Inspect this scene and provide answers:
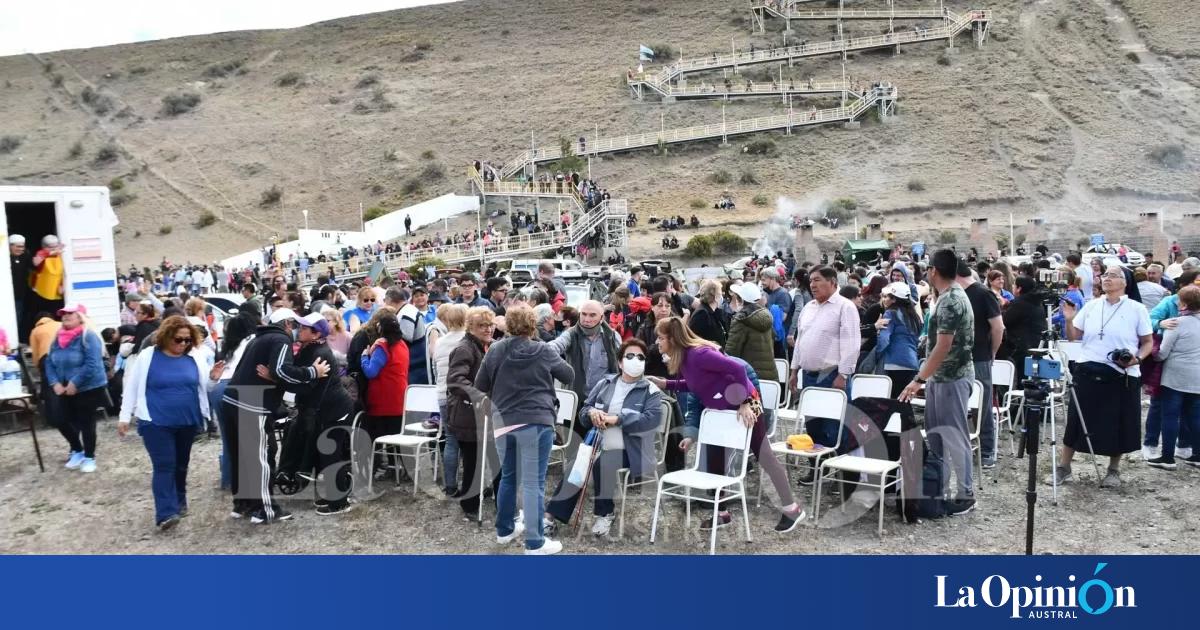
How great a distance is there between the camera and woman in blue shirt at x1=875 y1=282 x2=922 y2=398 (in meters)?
7.57

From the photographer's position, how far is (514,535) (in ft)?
20.5

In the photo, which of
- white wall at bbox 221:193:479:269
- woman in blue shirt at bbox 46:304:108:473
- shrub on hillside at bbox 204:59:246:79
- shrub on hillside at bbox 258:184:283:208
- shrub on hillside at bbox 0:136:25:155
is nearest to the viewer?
woman in blue shirt at bbox 46:304:108:473

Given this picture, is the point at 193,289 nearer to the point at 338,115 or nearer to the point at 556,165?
the point at 556,165

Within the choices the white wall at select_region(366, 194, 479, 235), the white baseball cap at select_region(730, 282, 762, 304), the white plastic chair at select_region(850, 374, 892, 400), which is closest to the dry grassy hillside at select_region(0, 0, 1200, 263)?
the white wall at select_region(366, 194, 479, 235)

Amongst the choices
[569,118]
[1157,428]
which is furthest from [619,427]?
[569,118]

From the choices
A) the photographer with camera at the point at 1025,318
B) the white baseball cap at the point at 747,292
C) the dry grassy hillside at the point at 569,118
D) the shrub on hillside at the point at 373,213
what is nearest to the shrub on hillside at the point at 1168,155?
the dry grassy hillside at the point at 569,118

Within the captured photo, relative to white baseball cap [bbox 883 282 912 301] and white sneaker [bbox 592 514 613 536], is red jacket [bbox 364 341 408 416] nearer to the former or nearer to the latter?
white sneaker [bbox 592 514 613 536]

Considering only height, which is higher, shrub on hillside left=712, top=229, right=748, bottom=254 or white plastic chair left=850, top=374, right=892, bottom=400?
shrub on hillside left=712, top=229, right=748, bottom=254

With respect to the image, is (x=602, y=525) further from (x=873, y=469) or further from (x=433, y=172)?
(x=433, y=172)

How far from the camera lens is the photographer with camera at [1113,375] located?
22.5 feet

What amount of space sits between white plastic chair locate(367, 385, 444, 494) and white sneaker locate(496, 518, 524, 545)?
1.09 meters

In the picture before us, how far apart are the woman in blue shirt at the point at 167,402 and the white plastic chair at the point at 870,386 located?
5045mm

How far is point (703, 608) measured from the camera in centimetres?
421

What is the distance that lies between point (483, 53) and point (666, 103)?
2733 centimetres
